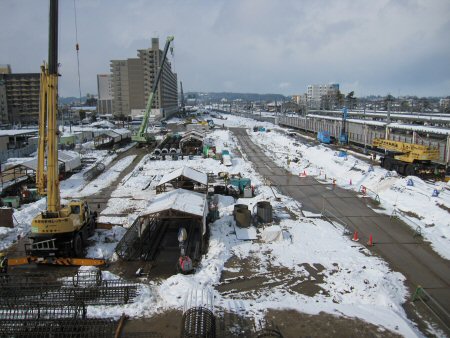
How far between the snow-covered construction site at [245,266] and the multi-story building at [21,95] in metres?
94.3

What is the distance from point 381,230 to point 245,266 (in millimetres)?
8398

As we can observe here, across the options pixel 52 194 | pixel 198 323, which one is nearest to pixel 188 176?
pixel 52 194

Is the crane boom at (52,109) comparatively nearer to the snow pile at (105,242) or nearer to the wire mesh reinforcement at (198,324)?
the snow pile at (105,242)

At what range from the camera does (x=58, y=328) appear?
9422mm

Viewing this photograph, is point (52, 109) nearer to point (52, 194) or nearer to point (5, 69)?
point (52, 194)

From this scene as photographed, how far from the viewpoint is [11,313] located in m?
10.4

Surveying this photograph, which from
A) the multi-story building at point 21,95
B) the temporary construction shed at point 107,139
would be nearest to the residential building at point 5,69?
the multi-story building at point 21,95

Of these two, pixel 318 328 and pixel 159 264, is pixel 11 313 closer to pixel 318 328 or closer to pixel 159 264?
pixel 159 264

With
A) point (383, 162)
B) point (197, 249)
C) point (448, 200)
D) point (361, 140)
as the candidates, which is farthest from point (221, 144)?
point (197, 249)

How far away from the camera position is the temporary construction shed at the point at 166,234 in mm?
14984

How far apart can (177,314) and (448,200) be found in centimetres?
1925

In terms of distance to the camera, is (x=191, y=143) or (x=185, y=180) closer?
(x=185, y=180)

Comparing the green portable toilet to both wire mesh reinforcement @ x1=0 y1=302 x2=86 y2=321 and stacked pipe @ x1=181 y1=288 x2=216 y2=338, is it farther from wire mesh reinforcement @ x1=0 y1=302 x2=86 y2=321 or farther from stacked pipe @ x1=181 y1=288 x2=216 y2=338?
stacked pipe @ x1=181 y1=288 x2=216 y2=338

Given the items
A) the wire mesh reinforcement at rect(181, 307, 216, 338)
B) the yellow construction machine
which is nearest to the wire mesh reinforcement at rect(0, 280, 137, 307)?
the wire mesh reinforcement at rect(181, 307, 216, 338)
